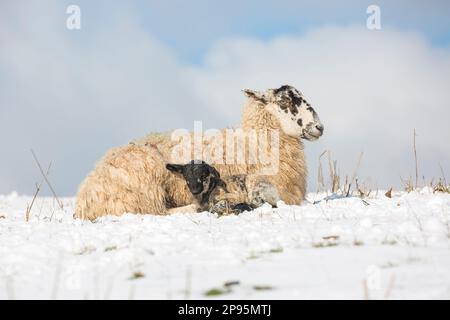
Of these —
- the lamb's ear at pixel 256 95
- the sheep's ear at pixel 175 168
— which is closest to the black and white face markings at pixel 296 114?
the lamb's ear at pixel 256 95

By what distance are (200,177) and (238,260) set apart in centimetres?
560

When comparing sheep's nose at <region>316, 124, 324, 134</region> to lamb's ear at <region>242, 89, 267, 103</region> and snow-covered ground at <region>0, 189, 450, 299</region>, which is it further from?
snow-covered ground at <region>0, 189, 450, 299</region>

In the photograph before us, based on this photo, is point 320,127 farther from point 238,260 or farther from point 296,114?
point 238,260

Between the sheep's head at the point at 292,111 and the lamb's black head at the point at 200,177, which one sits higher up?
the sheep's head at the point at 292,111

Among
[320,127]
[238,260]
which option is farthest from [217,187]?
[238,260]

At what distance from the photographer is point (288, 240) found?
6.50 metres

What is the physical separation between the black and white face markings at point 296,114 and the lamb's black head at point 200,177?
174 centimetres

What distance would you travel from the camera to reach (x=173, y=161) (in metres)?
11.5

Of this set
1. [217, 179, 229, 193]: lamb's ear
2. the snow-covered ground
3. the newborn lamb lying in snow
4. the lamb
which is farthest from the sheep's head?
the snow-covered ground

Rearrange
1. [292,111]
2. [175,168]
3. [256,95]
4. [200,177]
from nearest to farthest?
1. [200,177]
2. [175,168]
3. [292,111]
4. [256,95]

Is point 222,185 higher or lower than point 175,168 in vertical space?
lower

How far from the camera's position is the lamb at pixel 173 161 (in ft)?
36.3

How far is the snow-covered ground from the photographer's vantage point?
4.84 metres

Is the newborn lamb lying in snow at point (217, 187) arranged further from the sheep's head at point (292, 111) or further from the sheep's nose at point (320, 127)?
the sheep's nose at point (320, 127)
